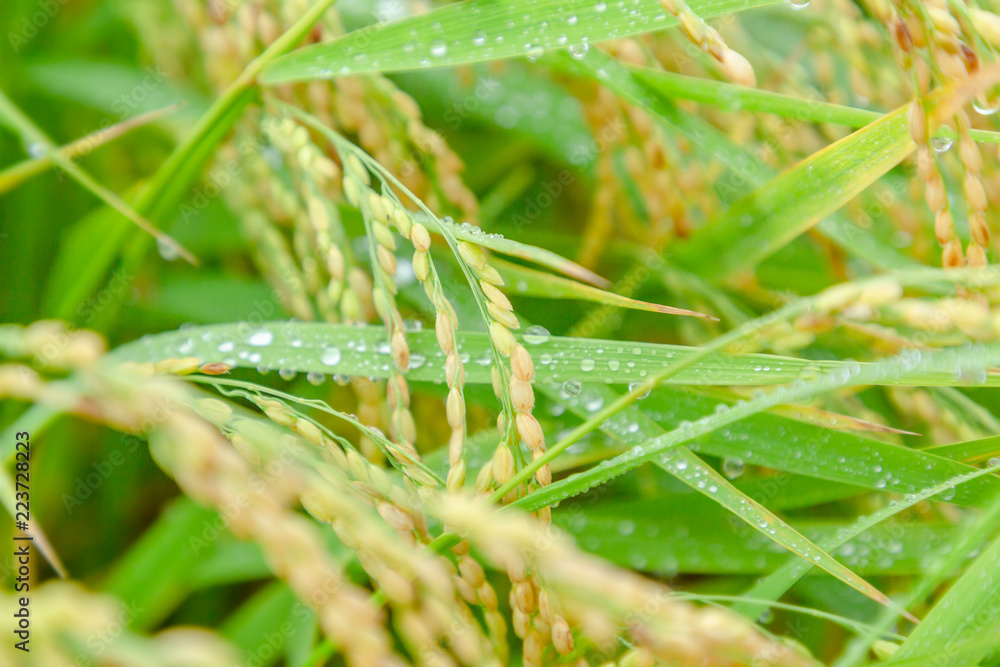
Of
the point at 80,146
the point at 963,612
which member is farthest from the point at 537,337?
the point at 80,146

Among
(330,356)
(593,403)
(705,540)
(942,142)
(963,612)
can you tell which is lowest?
(705,540)

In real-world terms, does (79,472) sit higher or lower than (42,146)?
lower

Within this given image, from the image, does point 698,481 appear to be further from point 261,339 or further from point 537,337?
point 261,339

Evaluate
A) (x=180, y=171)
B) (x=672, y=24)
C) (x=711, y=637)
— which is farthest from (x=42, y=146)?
(x=711, y=637)

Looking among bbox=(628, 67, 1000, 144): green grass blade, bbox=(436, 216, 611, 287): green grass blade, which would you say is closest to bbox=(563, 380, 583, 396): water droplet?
bbox=(436, 216, 611, 287): green grass blade

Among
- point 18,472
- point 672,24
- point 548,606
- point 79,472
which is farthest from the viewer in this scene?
point 79,472

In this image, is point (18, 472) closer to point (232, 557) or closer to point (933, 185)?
point (232, 557)

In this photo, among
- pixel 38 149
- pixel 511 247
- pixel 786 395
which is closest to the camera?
pixel 786 395
